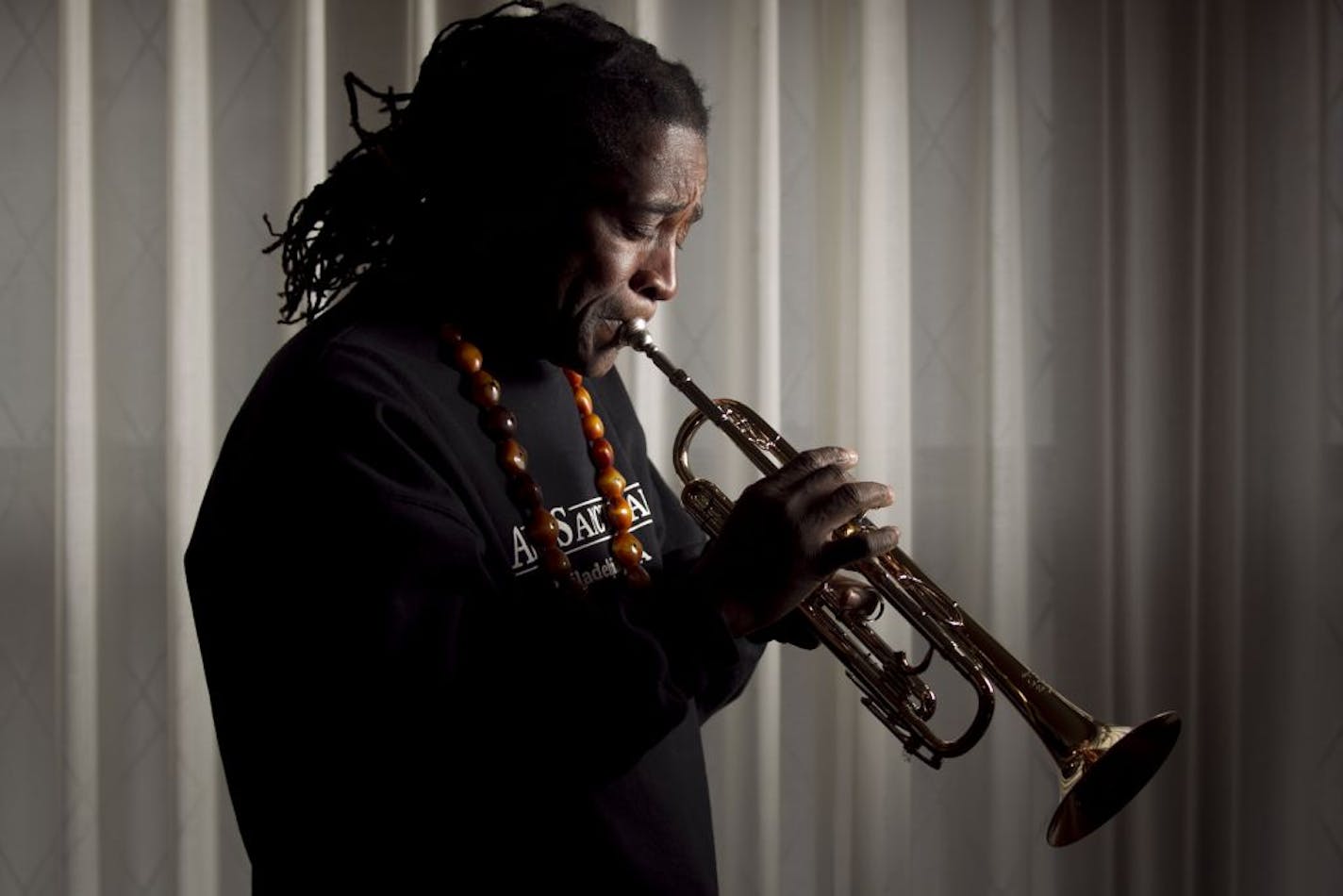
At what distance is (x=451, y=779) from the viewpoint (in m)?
0.87

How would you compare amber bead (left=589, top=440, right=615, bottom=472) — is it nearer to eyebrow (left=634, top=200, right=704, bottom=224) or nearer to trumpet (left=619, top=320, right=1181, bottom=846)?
trumpet (left=619, top=320, right=1181, bottom=846)

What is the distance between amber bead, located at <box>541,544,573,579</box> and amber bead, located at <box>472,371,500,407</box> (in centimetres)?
13

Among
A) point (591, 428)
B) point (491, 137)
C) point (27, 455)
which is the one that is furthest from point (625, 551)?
point (27, 455)

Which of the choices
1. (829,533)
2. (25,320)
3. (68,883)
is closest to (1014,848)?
(829,533)

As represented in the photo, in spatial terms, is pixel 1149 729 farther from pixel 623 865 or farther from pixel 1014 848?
pixel 1014 848

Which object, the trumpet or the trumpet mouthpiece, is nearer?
the trumpet mouthpiece

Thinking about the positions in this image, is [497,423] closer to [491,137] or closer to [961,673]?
[491,137]

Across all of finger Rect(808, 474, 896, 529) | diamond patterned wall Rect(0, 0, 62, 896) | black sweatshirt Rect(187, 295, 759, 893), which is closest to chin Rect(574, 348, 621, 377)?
black sweatshirt Rect(187, 295, 759, 893)

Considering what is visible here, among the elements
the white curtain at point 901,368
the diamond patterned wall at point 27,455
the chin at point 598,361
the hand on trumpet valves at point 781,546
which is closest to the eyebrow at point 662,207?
the chin at point 598,361

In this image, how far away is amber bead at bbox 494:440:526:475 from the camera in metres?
0.95

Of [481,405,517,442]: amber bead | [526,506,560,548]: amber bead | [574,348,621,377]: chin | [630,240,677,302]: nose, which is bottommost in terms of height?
[526,506,560,548]: amber bead

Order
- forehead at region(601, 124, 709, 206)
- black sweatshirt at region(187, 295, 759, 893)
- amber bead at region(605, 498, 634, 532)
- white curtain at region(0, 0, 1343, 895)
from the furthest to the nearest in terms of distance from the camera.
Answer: white curtain at region(0, 0, 1343, 895) < amber bead at region(605, 498, 634, 532) < forehead at region(601, 124, 709, 206) < black sweatshirt at region(187, 295, 759, 893)

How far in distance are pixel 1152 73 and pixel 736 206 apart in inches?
26.2

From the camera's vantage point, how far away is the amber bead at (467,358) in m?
0.96
